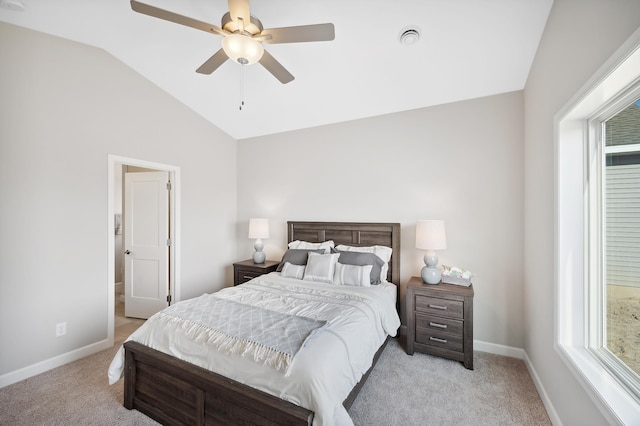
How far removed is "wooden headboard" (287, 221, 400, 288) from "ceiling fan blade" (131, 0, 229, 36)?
8.21 ft

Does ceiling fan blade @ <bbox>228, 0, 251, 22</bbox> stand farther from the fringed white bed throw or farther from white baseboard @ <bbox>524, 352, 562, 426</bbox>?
white baseboard @ <bbox>524, 352, 562, 426</bbox>

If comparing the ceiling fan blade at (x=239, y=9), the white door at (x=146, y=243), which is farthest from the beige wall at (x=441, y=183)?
the ceiling fan blade at (x=239, y=9)

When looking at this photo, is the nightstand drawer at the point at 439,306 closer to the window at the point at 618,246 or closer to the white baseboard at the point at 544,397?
the white baseboard at the point at 544,397

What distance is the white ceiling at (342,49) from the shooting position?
2.07 metres

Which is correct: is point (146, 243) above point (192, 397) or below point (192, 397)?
above

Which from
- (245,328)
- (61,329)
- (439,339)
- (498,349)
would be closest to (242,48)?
(245,328)

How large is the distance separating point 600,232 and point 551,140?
0.73 m

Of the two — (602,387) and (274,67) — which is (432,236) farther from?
(274,67)

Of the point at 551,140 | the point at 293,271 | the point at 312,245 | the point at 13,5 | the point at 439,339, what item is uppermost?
the point at 13,5

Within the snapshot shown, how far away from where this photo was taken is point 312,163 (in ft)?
13.0

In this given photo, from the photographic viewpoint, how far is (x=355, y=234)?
11.6 feet

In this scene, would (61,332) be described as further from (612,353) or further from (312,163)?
(612,353)

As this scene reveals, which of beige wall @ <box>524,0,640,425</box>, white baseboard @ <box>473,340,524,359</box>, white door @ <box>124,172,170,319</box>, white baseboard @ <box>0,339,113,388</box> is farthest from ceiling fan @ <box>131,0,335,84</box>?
white baseboard @ <box>473,340,524,359</box>

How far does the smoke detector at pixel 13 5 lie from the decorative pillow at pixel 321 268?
3397 mm
